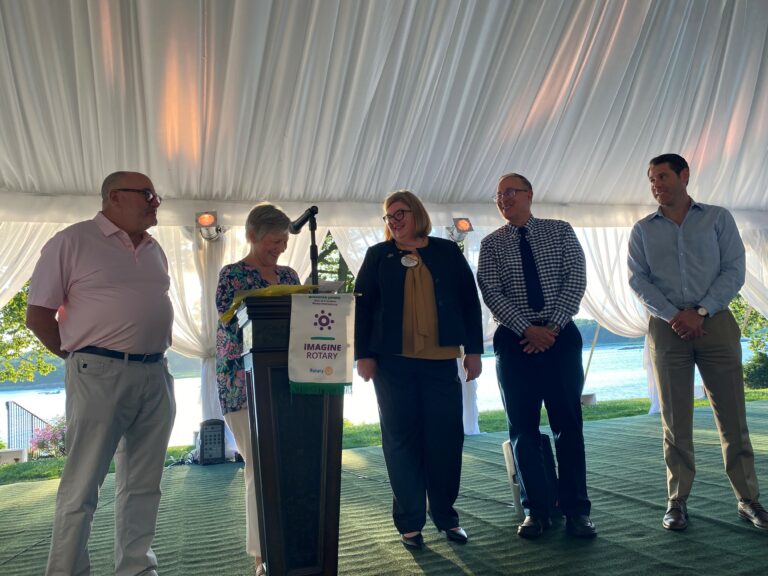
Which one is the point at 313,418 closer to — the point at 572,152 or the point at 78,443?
the point at 78,443

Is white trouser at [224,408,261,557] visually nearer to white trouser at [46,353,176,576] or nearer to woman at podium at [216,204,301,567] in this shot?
woman at podium at [216,204,301,567]

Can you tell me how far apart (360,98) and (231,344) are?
10.9ft

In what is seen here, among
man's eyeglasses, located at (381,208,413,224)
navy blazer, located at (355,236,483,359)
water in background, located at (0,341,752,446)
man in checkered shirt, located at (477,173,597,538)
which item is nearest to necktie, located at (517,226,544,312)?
man in checkered shirt, located at (477,173,597,538)

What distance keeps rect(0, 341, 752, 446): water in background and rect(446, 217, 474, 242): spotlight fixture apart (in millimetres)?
1389

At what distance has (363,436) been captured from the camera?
27.9 ft

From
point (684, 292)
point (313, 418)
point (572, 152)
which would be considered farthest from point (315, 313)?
point (572, 152)

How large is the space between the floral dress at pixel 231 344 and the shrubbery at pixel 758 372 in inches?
466

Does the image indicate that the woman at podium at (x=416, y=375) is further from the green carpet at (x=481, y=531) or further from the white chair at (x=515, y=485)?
the white chair at (x=515, y=485)

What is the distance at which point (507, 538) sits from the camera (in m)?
2.74

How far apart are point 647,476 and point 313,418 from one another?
8.63 feet

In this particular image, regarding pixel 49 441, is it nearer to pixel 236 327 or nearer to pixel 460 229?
pixel 460 229

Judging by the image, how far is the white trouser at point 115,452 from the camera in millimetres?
2189

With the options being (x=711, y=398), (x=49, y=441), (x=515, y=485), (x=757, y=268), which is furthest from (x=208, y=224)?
(x=757, y=268)

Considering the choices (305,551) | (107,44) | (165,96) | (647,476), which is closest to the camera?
(305,551)
